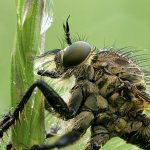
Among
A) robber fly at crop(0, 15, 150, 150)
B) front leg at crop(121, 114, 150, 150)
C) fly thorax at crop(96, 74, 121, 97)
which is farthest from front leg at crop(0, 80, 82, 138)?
front leg at crop(121, 114, 150, 150)

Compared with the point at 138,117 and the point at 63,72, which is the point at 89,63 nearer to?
the point at 63,72

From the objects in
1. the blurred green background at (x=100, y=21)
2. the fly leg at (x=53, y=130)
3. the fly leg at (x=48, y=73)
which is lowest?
the blurred green background at (x=100, y=21)

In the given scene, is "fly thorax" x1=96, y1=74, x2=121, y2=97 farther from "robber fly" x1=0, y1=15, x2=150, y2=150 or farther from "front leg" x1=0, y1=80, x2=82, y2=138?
"front leg" x1=0, y1=80, x2=82, y2=138

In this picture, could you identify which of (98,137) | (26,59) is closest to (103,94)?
(98,137)

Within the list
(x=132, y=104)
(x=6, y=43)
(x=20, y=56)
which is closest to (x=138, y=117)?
(x=132, y=104)

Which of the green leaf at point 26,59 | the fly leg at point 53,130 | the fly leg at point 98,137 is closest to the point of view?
the green leaf at point 26,59

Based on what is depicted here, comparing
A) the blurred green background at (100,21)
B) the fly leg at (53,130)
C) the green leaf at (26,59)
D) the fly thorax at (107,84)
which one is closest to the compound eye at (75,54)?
the fly thorax at (107,84)

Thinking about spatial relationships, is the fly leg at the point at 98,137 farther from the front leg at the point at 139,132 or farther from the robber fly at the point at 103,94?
the front leg at the point at 139,132
